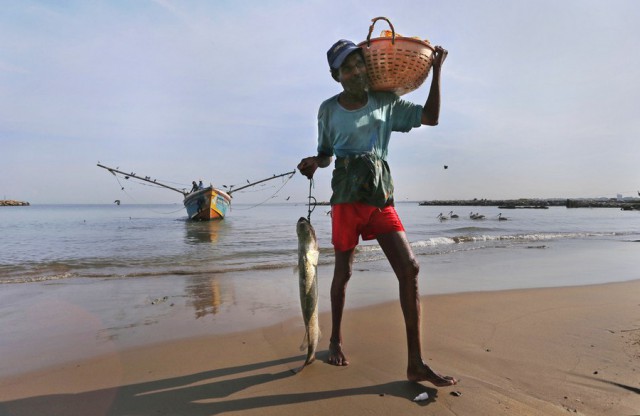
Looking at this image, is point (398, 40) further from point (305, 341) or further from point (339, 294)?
point (305, 341)

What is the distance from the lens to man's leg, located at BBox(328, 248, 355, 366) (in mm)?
2910

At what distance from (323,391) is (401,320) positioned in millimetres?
1941

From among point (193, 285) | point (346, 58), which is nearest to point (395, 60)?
point (346, 58)

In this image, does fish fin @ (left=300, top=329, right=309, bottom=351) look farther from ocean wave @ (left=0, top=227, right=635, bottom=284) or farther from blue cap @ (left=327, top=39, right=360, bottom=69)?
ocean wave @ (left=0, top=227, right=635, bottom=284)

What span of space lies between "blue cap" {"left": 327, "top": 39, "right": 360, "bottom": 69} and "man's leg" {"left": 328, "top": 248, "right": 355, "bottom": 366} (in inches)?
52.6

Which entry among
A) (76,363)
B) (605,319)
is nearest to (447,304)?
(605,319)

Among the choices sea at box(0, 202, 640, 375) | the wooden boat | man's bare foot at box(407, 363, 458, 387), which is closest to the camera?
man's bare foot at box(407, 363, 458, 387)

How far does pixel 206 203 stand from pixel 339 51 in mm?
28833

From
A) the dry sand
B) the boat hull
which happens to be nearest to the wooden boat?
the boat hull

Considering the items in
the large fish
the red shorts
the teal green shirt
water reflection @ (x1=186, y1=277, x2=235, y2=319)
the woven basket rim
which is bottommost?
water reflection @ (x1=186, y1=277, x2=235, y2=319)

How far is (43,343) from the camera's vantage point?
12.0ft

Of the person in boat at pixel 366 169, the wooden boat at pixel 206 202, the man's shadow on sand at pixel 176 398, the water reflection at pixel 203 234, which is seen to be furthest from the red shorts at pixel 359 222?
the wooden boat at pixel 206 202

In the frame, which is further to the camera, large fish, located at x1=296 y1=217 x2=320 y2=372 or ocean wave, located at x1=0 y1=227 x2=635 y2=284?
ocean wave, located at x1=0 y1=227 x2=635 y2=284

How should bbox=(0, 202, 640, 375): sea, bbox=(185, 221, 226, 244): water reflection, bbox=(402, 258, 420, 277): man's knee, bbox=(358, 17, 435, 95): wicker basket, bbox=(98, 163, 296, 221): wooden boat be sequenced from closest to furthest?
bbox=(402, 258, 420, 277): man's knee, bbox=(358, 17, 435, 95): wicker basket, bbox=(0, 202, 640, 375): sea, bbox=(185, 221, 226, 244): water reflection, bbox=(98, 163, 296, 221): wooden boat
